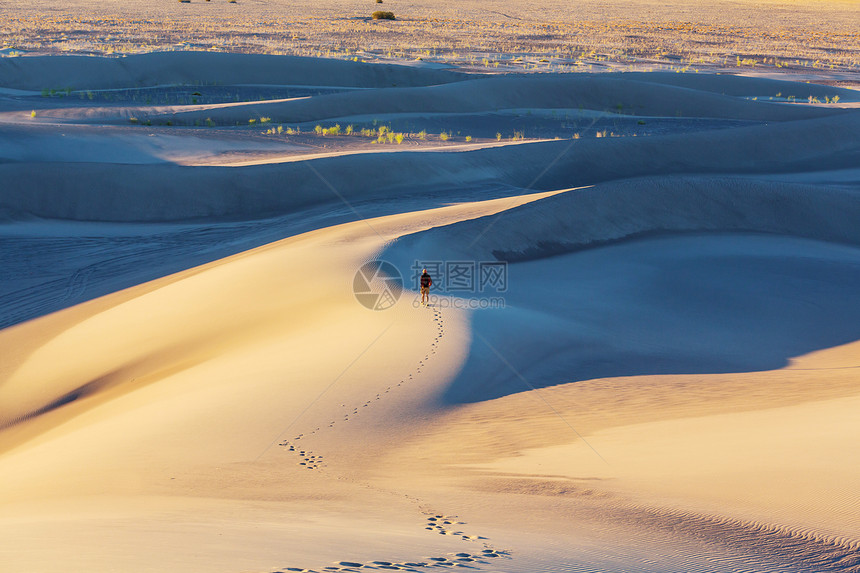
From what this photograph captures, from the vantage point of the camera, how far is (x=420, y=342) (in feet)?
26.4

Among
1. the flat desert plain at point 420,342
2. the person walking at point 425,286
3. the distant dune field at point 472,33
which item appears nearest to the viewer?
the flat desert plain at point 420,342

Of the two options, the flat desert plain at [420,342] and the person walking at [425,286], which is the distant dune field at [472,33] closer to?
the flat desert plain at [420,342]

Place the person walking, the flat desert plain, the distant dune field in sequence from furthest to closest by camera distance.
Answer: the distant dune field, the person walking, the flat desert plain

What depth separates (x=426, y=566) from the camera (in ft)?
12.4

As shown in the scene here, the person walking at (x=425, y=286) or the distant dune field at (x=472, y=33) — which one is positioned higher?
the distant dune field at (x=472, y=33)

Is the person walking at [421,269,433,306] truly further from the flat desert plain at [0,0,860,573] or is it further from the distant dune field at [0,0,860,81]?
the distant dune field at [0,0,860,81]

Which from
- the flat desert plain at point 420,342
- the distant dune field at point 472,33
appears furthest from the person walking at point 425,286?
the distant dune field at point 472,33

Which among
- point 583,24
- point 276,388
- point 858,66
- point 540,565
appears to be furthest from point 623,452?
point 583,24

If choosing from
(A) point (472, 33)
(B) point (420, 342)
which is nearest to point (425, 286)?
(B) point (420, 342)

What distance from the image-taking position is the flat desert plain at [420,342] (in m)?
4.51

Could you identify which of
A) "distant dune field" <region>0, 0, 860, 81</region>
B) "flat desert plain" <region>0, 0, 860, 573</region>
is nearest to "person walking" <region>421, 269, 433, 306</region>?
"flat desert plain" <region>0, 0, 860, 573</region>

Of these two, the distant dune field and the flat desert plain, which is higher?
the distant dune field

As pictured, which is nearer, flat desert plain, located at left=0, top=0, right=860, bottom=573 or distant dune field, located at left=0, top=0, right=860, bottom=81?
flat desert plain, located at left=0, top=0, right=860, bottom=573

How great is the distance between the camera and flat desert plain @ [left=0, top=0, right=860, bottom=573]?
4.51 meters
